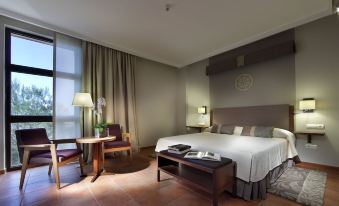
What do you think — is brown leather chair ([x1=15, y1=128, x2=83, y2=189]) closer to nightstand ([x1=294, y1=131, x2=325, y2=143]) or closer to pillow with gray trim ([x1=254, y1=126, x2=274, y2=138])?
pillow with gray trim ([x1=254, y1=126, x2=274, y2=138])

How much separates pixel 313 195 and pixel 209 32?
10.6 ft

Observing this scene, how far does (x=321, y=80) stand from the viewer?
9.73 ft

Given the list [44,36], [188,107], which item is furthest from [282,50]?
[44,36]

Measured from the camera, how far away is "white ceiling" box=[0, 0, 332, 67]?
2.61 meters

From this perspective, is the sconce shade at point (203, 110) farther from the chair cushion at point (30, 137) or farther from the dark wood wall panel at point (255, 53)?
the chair cushion at point (30, 137)

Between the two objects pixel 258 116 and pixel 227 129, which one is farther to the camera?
pixel 227 129

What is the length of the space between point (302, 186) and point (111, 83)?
410 centimetres

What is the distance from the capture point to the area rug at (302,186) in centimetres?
190

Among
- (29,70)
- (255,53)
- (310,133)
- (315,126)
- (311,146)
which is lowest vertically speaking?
(311,146)

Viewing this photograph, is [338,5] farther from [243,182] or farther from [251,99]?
[251,99]

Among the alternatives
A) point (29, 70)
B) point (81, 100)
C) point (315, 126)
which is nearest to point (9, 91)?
point (29, 70)

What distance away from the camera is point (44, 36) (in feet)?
11.2

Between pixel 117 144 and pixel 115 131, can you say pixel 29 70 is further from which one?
pixel 117 144

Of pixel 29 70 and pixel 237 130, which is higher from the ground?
pixel 29 70
